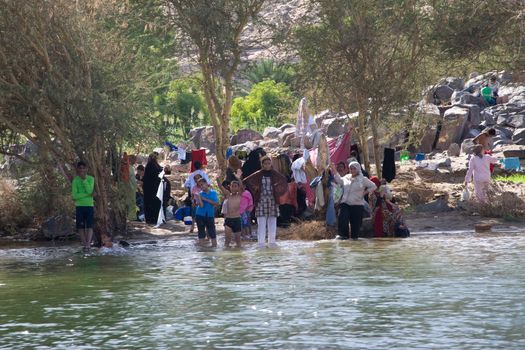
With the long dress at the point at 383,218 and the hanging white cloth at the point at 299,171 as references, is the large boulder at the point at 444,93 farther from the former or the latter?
the long dress at the point at 383,218

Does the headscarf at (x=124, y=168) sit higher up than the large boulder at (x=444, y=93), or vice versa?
the large boulder at (x=444, y=93)

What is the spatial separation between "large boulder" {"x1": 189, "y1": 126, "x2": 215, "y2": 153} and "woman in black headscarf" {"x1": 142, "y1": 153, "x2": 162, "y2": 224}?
29.2 meters

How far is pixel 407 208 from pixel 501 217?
291cm

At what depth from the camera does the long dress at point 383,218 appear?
66.6ft

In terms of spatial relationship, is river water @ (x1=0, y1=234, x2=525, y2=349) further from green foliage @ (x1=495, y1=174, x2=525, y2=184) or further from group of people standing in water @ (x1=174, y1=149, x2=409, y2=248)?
green foliage @ (x1=495, y1=174, x2=525, y2=184)

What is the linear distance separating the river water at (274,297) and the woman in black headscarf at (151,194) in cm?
485

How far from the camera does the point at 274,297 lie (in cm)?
1292

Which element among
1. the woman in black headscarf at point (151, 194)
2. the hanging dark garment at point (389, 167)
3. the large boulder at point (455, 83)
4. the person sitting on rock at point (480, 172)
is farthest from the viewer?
the large boulder at point (455, 83)

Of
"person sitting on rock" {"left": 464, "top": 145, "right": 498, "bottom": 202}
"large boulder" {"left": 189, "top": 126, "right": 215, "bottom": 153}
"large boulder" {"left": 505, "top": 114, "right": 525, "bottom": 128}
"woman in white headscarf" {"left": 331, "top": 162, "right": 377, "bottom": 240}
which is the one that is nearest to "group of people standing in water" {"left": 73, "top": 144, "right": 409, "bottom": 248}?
"woman in white headscarf" {"left": 331, "top": 162, "right": 377, "bottom": 240}

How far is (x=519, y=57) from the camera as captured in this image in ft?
86.4

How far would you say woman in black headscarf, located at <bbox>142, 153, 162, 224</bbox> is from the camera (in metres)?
23.9

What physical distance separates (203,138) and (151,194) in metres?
31.1

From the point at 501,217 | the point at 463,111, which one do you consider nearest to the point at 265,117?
the point at 463,111

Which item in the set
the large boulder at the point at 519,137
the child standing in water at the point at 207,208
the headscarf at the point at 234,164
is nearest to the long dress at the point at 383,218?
the headscarf at the point at 234,164
